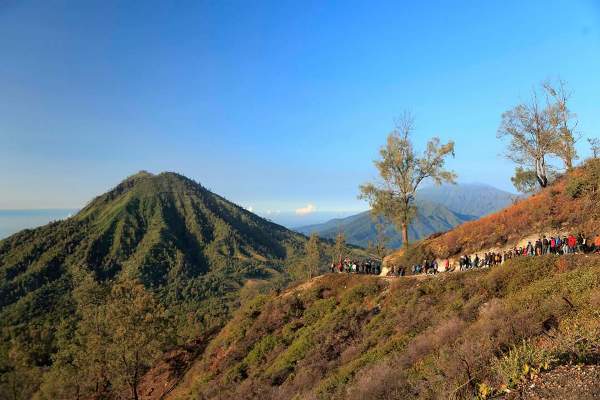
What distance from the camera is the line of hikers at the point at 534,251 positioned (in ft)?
75.7

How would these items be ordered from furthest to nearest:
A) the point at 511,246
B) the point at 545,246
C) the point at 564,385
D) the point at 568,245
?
the point at 511,246, the point at 545,246, the point at 568,245, the point at 564,385

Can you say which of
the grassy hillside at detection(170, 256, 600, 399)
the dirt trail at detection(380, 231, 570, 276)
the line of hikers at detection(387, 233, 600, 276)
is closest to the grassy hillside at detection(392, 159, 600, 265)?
the dirt trail at detection(380, 231, 570, 276)

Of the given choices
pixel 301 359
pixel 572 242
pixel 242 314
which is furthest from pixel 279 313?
pixel 572 242

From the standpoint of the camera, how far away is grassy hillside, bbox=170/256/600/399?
9.70 meters

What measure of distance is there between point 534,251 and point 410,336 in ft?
48.1

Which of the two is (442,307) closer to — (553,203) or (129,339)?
(553,203)

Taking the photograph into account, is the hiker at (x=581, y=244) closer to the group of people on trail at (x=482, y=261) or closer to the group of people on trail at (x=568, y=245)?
the group of people on trail at (x=568, y=245)

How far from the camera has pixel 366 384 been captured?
1148 centimetres

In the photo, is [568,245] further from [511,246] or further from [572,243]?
[511,246]

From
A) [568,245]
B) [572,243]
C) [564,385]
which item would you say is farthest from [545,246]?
[564,385]

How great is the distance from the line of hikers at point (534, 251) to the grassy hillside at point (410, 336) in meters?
4.68

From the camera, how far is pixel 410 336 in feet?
56.7

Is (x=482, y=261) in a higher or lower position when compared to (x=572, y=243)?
lower

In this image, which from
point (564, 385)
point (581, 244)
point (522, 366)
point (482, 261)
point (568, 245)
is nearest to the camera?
point (564, 385)
